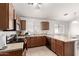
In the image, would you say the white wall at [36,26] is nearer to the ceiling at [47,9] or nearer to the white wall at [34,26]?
the white wall at [34,26]

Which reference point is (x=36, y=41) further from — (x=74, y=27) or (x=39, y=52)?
(x=74, y=27)

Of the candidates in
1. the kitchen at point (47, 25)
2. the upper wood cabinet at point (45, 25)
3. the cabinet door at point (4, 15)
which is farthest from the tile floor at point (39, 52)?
the cabinet door at point (4, 15)

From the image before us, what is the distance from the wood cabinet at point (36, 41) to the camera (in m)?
4.84

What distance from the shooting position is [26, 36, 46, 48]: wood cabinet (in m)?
4.84

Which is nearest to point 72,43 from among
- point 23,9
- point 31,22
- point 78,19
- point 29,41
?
point 29,41

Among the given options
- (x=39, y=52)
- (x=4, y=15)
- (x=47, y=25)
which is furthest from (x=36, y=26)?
(x=4, y=15)

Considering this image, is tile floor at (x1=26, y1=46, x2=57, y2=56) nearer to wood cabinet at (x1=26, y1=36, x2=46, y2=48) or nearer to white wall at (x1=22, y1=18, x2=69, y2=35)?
wood cabinet at (x1=26, y1=36, x2=46, y2=48)

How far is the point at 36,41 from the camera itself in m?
5.02

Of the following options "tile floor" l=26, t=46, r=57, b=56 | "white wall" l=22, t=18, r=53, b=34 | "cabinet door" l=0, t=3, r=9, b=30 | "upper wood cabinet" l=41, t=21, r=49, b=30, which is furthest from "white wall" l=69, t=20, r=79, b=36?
"cabinet door" l=0, t=3, r=9, b=30

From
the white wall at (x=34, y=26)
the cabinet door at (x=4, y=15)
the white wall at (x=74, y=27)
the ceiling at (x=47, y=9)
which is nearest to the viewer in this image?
the cabinet door at (x=4, y=15)

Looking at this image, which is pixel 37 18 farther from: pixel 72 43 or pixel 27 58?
pixel 27 58

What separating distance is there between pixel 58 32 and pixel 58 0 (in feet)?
19.9

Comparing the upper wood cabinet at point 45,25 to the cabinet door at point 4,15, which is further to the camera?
the upper wood cabinet at point 45,25

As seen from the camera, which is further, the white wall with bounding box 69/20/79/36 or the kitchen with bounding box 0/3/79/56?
the white wall with bounding box 69/20/79/36
